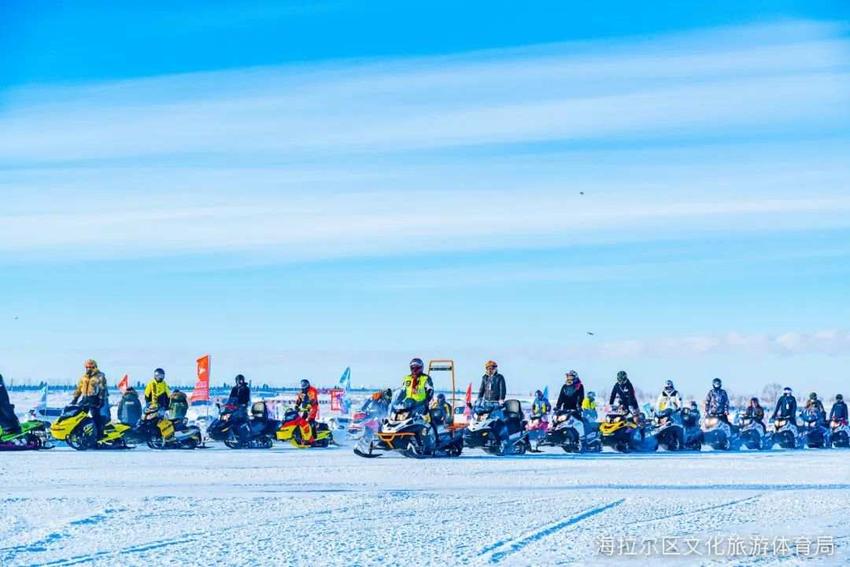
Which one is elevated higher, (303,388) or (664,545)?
(303,388)

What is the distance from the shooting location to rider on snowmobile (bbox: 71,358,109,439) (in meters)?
24.4

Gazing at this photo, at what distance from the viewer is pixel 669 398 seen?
28.9 meters

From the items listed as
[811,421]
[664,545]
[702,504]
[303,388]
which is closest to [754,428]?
[811,421]

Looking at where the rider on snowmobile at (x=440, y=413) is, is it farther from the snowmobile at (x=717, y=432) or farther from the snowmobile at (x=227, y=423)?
the snowmobile at (x=717, y=432)

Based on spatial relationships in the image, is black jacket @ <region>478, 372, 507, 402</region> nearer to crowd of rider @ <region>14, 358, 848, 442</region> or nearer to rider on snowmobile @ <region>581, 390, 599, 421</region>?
crowd of rider @ <region>14, 358, 848, 442</region>

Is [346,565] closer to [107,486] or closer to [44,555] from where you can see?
[44,555]

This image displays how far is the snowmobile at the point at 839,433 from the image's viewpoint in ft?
111

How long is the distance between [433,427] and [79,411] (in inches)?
293

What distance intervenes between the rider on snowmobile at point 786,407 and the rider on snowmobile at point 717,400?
2.13 metres

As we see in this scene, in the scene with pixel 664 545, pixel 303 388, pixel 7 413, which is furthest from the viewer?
pixel 303 388

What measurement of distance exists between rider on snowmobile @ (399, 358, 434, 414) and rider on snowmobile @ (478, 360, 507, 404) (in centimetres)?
305

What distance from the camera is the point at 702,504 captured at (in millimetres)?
13062

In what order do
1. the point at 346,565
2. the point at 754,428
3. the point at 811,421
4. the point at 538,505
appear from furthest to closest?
the point at 811,421
the point at 754,428
the point at 538,505
the point at 346,565

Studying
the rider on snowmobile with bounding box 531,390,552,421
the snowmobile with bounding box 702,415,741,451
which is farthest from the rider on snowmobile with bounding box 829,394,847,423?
the rider on snowmobile with bounding box 531,390,552,421
